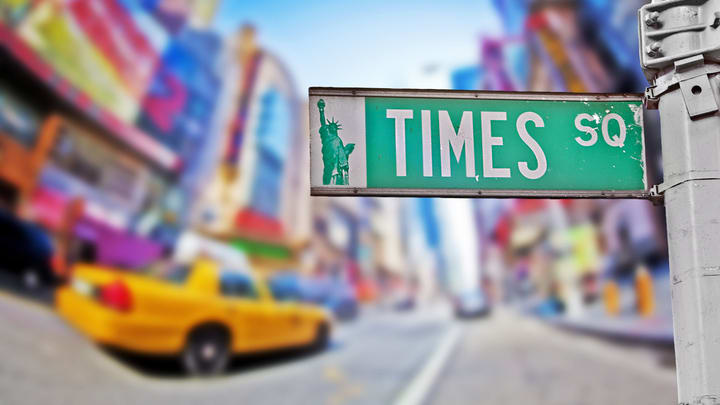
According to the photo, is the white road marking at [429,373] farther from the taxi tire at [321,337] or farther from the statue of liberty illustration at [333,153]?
the statue of liberty illustration at [333,153]

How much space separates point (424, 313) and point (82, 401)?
4.81 meters

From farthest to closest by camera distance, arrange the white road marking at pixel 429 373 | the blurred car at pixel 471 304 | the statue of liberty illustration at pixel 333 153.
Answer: the blurred car at pixel 471 304 < the white road marking at pixel 429 373 < the statue of liberty illustration at pixel 333 153

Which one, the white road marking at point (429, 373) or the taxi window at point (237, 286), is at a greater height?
the taxi window at point (237, 286)

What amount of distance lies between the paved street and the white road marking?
0.05 ft

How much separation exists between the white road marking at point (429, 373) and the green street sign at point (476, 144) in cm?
723

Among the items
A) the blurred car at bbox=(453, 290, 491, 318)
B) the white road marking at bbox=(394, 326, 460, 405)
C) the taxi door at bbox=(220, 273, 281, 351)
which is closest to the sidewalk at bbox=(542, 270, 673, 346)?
the blurred car at bbox=(453, 290, 491, 318)

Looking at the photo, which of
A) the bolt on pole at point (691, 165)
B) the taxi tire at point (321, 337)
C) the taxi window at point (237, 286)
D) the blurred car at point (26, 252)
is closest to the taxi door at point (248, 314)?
the taxi window at point (237, 286)

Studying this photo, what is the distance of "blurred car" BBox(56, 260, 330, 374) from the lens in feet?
26.1

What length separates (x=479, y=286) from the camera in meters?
11.0

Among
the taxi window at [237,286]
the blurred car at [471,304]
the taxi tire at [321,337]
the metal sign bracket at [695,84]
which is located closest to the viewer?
the metal sign bracket at [695,84]

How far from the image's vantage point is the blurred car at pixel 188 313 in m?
7.95

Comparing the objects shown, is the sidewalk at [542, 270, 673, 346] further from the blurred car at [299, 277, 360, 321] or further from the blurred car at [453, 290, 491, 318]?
the blurred car at [299, 277, 360, 321]

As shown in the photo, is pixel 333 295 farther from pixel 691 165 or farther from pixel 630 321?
pixel 691 165

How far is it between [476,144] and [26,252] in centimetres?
714
